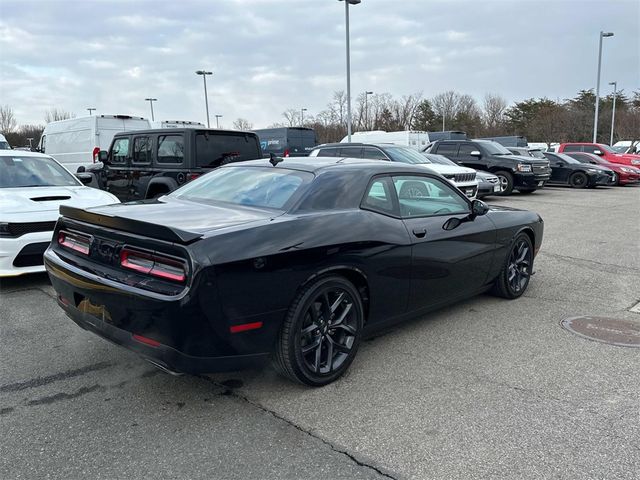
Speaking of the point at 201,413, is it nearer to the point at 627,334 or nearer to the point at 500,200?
the point at 627,334

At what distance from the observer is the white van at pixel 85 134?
1635cm

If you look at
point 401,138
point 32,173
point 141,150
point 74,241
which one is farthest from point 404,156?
point 401,138

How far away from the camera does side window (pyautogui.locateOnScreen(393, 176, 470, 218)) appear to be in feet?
14.0

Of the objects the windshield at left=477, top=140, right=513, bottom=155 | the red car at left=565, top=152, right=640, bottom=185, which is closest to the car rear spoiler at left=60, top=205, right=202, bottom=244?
the windshield at left=477, top=140, right=513, bottom=155

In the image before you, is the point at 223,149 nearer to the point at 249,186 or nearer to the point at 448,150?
the point at 249,186

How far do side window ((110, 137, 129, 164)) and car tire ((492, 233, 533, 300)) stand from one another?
7.16 metres

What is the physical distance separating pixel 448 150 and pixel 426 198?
42.1ft

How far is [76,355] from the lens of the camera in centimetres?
396

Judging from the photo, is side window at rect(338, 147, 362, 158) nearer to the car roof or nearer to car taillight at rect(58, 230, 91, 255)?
the car roof

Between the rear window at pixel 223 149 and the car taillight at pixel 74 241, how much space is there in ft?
15.4

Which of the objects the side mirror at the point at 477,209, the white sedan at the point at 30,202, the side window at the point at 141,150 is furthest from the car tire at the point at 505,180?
the white sedan at the point at 30,202

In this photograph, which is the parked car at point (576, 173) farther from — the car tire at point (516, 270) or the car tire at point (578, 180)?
the car tire at point (516, 270)

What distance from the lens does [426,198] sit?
460 centimetres

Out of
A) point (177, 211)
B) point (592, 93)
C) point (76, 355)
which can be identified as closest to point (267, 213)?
point (177, 211)
